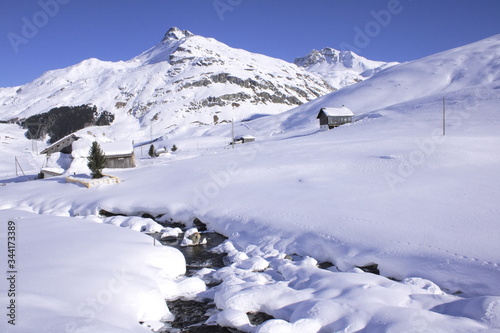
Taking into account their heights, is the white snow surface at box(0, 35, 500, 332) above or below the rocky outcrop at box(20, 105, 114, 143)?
below

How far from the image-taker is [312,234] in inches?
578

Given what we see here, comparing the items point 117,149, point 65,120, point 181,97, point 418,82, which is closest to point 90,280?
point 117,149

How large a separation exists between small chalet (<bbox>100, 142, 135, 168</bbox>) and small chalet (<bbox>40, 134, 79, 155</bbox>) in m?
12.9

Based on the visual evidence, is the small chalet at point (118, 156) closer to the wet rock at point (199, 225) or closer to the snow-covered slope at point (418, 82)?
the wet rock at point (199, 225)

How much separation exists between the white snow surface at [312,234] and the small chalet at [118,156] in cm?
883

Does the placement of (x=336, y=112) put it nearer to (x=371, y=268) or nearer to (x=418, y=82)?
(x=418, y=82)

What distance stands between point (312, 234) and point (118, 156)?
3534cm

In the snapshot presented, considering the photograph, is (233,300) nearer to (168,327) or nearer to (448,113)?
(168,327)

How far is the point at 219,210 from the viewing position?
1984cm

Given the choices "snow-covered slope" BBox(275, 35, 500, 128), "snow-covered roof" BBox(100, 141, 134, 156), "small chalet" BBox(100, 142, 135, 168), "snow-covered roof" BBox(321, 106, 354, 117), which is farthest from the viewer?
"snow-covered slope" BBox(275, 35, 500, 128)

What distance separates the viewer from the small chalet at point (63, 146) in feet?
171

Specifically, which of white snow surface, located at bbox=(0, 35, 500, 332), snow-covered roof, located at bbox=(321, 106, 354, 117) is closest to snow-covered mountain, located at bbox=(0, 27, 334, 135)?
snow-covered roof, located at bbox=(321, 106, 354, 117)

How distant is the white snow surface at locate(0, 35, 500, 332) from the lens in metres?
8.30

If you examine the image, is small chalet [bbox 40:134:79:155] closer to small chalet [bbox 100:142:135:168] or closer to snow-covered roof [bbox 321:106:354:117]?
small chalet [bbox 100:142:135:168]
